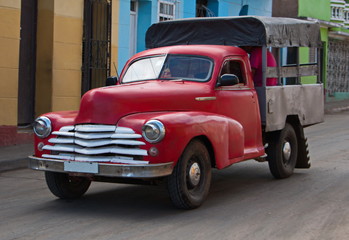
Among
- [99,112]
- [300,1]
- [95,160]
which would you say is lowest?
[95,160]

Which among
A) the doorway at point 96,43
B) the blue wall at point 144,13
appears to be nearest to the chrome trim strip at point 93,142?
the doorway at point 96,43

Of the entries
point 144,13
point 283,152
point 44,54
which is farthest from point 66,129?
point 144,13

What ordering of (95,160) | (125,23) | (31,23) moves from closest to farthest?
(95,160)
(31,23)
(125,23)

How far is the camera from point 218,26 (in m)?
9.60

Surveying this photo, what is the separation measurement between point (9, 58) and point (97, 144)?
23.0ft

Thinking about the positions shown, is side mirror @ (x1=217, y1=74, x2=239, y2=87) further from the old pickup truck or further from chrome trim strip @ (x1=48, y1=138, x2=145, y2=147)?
chrome trim strip @ (x1=48, y1=138, x2=145, y2=147)

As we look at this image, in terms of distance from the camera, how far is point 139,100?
7246mm

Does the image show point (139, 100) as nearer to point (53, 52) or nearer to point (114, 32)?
point (53, 52)

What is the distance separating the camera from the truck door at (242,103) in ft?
26.8

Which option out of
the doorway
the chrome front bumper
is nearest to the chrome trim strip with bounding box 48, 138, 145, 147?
the chrome front bumper

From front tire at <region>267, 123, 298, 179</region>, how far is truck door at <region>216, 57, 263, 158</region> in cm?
55

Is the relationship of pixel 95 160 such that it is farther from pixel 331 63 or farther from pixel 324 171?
pixel 331 63

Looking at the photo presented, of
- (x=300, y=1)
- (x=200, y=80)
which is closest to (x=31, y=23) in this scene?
(x=200, y=80)

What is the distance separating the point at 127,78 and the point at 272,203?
2.57 m
